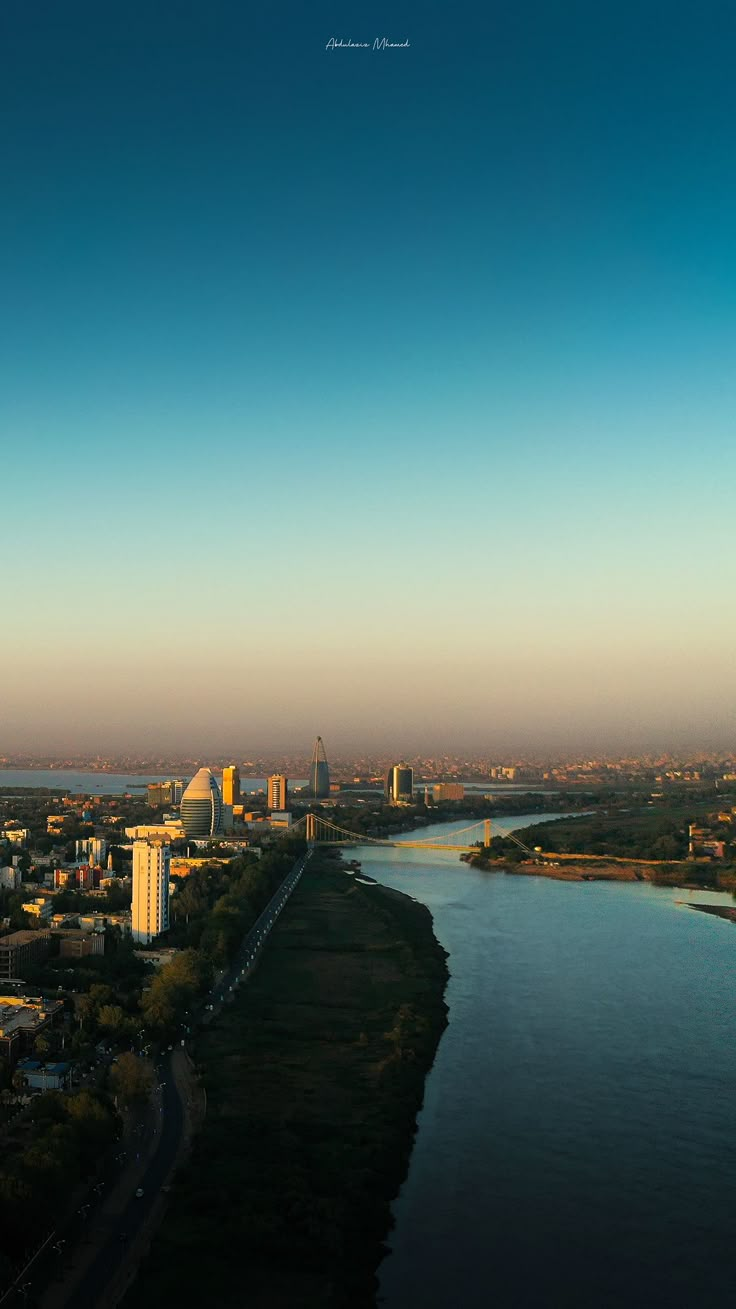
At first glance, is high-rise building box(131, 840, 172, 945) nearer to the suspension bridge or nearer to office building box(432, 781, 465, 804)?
the suspension bridge

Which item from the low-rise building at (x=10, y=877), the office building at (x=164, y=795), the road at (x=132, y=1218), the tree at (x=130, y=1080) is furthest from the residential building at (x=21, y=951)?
the office building at (x=164, y=795)

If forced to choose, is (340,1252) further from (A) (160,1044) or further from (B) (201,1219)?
(A) (160,1044)

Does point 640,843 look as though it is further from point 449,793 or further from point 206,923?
point 449,793

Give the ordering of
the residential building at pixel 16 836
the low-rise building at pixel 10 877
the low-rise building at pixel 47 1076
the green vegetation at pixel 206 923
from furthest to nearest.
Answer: the residential building at pixel 16 836 → the low-rise building at pixel 10 877 → the green vegetation at pixel 206 923 → the low-rise building at pixel 47 1076

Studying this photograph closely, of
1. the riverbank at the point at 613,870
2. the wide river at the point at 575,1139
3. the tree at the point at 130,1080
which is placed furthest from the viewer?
the riverbank at the point at 613,870

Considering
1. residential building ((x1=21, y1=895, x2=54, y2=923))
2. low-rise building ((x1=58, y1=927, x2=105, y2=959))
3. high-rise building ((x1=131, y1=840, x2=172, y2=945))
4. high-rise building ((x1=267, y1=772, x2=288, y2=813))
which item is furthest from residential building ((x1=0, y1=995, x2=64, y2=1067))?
high-rise building ((x1=267, y1=772, x2=288, y2=813))

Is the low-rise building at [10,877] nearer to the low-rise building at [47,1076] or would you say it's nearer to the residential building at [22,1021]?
the residential building at [22,1021]
